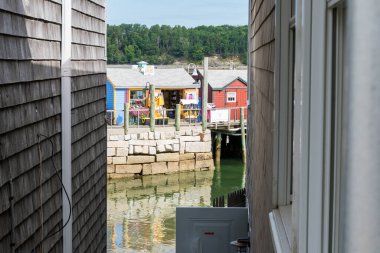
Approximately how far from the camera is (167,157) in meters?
26.6

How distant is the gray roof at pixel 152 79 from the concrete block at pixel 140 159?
5.41m

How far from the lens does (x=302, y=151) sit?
0.96 metres

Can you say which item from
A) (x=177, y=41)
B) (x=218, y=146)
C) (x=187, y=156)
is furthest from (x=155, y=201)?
(x=177, y=41)

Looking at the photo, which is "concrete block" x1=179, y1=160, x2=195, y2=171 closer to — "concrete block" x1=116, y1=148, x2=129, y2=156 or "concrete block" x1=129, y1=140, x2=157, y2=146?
"concrete block" x1=129, y1=140, x2=157, y2=146

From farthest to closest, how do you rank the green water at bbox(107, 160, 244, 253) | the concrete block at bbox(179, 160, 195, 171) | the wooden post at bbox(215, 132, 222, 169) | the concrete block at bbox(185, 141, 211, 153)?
the wooden post at bbox(215, 132, 222, 169) < the concrete block at bbox(185, 141, 211, 153) < the concrete block at bbox(179, 160, 195, 171) < the green water at bbox(107, 160, 244, 253)

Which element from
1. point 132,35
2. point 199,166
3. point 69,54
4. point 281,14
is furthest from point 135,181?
point 132,35

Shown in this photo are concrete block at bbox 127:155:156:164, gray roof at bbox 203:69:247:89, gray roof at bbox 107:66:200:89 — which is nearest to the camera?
concrete block at bbox 127:155:156:164

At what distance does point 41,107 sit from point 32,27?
579 millimetres

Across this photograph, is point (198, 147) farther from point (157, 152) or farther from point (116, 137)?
point (116, 137)

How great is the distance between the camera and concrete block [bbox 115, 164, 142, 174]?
2583cm

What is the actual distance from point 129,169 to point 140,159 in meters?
0.62

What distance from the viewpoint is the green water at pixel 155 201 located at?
→ 15101 mm

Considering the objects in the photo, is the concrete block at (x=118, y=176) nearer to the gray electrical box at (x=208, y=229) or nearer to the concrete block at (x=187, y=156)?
the concrete block at (x=187, y=156)

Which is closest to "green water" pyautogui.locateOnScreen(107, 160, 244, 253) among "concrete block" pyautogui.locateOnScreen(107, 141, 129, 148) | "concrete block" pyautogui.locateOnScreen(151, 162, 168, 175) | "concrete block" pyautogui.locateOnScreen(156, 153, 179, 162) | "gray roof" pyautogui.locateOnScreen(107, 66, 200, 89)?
"concrete block" pyautogui.locateOnScreen(151, 162, 168, 175)
